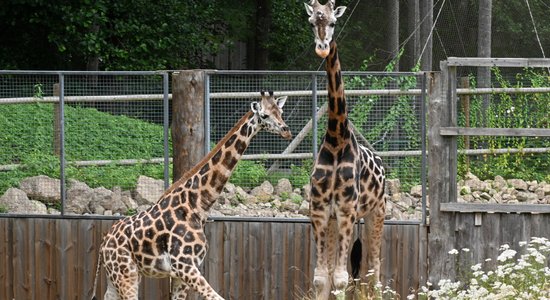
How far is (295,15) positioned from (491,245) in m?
12.8

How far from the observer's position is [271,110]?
8781mm

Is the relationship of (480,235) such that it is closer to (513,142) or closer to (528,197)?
(513,142)

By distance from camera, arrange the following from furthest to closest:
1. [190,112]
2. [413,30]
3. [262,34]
Answer: [262,34]
[413,30]
[190,112]

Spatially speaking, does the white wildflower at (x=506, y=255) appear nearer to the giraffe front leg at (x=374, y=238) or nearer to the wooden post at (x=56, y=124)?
the giraffe front leg at (x=374, y=238)

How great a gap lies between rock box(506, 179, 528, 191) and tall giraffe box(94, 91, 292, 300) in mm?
3611

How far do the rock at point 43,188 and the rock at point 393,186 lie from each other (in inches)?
127

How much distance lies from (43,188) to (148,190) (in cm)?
106

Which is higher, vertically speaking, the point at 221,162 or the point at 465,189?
the point at 221,162

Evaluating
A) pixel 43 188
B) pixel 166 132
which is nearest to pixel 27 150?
pixel 43 188

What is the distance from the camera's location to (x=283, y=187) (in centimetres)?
1078

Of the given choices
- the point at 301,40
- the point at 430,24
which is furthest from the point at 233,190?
the point at 301,40

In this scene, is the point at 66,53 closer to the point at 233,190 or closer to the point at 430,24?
the point at 430,24

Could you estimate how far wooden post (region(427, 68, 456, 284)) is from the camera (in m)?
10.2

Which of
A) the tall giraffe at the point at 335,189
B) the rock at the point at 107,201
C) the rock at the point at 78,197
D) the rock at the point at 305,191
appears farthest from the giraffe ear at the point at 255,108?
the rock at the point at 78,197
